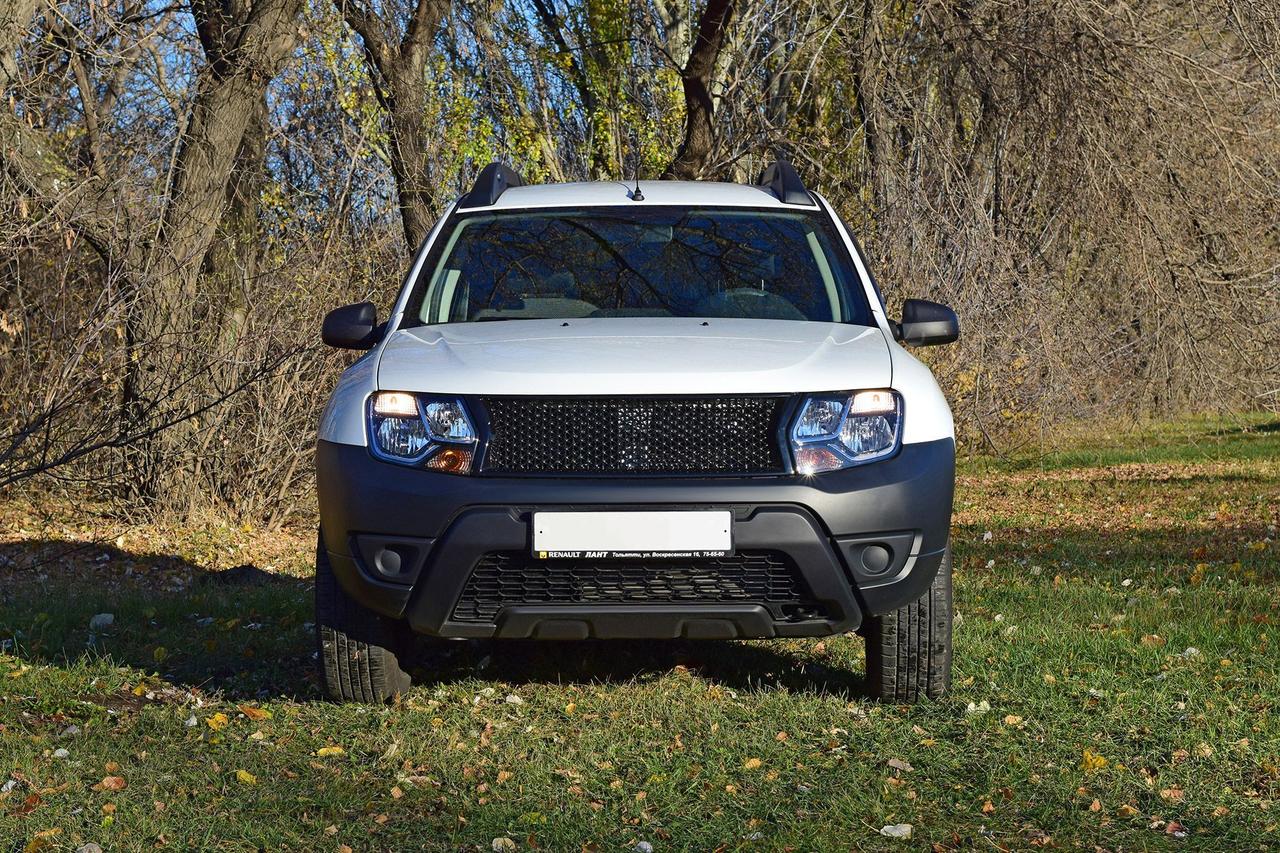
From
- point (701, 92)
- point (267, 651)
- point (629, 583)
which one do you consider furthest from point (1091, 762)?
point (701, 92)

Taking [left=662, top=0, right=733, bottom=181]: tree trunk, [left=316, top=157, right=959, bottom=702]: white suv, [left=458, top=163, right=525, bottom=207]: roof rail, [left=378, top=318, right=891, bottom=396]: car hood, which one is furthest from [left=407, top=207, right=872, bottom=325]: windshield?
[left=662, top=0, right=733, bottom=181]: tree trunk

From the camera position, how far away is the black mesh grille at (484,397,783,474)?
14.4 feet

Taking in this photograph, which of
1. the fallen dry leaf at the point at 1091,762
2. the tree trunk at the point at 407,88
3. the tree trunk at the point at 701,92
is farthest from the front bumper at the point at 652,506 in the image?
the tree trunk at the point at 701,92

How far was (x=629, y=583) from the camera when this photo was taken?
4.39 meters

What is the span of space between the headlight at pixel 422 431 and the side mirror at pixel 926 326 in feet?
5.54

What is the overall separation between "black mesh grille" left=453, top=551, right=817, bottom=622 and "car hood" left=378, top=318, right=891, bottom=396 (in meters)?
0.50

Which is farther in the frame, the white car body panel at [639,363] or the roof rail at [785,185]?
the roof rail at [785,185]

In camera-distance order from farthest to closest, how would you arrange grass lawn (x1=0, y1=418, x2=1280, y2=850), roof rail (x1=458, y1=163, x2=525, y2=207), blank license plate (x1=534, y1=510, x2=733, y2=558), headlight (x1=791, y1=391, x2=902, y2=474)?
roof rail (x1=458, y1=163, x2=525, y2=207)
headlight (x1=791, y1=391, x2=902, y2=474)
blank license plate (x1=534, y1=510, x2=733, y2=558)
grass lawn (x1=0, y1=418, x2=1280, y2=850)

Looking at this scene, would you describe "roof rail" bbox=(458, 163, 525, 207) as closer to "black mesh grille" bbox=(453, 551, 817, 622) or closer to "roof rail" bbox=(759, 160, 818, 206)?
"roof rail" bbox=(759, 160, 818, 206)

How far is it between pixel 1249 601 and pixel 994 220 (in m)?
7.50

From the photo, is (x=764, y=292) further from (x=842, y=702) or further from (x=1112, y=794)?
(x=1112, y=794)

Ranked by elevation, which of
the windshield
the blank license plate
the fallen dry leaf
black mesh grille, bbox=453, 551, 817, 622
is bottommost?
the fallen dry leaf

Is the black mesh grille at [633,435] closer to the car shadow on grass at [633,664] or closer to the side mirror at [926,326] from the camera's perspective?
the side mirror at [926,326]

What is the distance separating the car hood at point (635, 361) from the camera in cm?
439
